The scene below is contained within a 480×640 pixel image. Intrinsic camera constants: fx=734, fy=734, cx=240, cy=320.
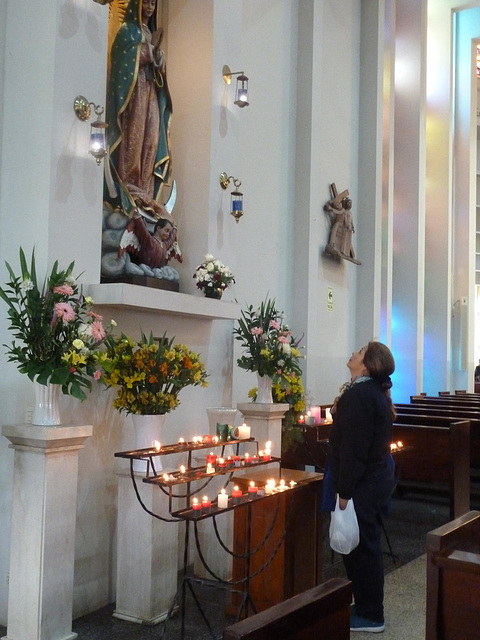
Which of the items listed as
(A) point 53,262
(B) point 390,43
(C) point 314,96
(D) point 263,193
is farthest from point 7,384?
(B) point 390,43

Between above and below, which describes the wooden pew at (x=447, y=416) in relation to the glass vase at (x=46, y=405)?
below

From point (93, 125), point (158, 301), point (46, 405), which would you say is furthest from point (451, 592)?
point (93, 125)

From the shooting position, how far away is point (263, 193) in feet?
24.6

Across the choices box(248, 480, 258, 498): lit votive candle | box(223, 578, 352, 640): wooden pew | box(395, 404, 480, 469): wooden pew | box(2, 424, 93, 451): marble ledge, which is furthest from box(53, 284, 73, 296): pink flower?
box(395, 404, 480, 469): wooden pew

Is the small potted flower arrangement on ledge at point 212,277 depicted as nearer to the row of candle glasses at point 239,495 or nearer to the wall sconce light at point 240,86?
the wall sconce light at point 240,86

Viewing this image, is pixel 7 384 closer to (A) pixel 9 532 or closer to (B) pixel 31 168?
(A) pixel 9 532

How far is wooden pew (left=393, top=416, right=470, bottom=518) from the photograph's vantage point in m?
Result: 6.09

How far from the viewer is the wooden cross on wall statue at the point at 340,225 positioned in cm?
846

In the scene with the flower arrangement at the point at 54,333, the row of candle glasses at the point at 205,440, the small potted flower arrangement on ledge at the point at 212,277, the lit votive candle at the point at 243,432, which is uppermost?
the small potted flower arrangement on ledge at the point at 212,277

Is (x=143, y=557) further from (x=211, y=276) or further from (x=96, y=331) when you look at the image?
(x=211, y=276)

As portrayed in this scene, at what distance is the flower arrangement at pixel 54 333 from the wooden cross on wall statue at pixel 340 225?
5.01 m

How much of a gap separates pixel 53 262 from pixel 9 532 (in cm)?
151

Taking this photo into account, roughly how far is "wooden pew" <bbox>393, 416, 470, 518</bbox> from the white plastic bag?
2.41 m

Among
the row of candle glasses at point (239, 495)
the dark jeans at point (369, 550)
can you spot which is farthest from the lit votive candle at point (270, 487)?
the dark jeans at point (369, 550)
